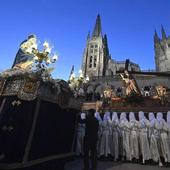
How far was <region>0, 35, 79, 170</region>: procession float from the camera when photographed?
574 centimetres

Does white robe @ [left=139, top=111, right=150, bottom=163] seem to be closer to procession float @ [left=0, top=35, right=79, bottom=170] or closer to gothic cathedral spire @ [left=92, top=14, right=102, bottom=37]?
procession float @ [left=0, top=35, right=79, bottom=170]

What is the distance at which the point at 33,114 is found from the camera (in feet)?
20.1

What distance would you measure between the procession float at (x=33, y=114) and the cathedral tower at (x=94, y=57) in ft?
192

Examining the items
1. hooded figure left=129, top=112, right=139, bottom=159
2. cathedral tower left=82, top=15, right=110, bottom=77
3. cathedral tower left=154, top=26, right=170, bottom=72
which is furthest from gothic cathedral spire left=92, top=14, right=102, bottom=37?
hooded figure left=129, top=112, right=139, bottom=159

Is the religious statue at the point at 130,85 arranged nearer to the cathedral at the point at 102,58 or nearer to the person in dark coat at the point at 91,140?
the person in dark coat at the point at 91,140

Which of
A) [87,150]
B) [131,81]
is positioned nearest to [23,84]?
[87,150]

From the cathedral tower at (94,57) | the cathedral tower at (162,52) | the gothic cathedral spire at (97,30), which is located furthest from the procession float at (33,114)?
the cathedral tower at (162,52)

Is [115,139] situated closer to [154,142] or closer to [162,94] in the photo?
[154,142]

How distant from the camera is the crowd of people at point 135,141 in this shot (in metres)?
9.38

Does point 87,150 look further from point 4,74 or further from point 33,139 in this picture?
point 4,74

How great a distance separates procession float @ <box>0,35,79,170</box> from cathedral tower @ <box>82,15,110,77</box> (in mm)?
58500

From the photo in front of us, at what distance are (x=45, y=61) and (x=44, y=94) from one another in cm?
153

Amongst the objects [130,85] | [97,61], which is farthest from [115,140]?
[97,61]

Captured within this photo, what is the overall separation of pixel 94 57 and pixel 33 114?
65.5 m
